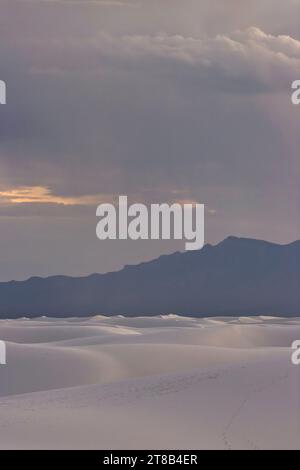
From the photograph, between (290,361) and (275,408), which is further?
(290,361)

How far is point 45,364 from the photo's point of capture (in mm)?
33562

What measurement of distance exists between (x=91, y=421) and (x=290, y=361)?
21.6 ft

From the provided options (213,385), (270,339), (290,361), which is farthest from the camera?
(270,339)

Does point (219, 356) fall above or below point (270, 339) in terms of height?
below

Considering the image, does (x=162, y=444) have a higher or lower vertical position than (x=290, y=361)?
lower

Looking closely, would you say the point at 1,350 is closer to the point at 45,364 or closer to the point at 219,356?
the point at 45,364

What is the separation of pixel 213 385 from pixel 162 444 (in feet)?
16.9
